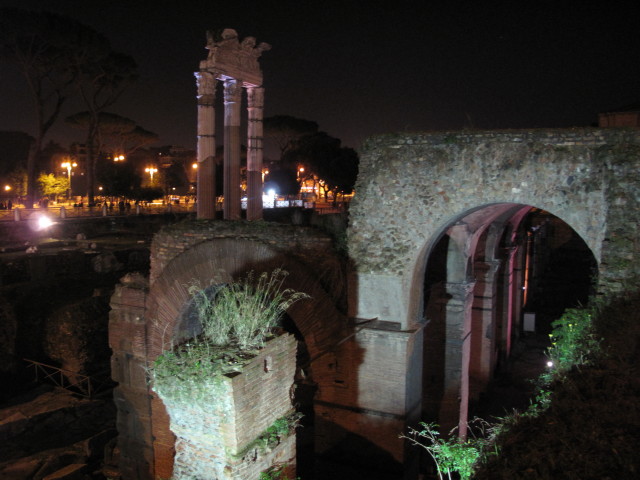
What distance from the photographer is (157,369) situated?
4.79 meters

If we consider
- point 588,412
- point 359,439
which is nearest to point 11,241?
point 359,439

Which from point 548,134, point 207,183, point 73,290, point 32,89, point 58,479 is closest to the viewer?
point 548,134

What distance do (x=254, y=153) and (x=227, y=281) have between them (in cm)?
536

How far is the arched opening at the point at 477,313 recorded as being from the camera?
9.88m

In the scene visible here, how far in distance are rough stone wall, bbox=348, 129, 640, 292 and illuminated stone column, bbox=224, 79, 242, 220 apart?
517 cm

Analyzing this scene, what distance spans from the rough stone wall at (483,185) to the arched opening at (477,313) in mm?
488

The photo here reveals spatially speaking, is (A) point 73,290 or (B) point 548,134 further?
(A) point 73,290

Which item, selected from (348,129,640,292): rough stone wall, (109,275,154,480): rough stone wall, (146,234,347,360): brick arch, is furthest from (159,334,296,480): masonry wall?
(109,275,154,480): rough stone wall

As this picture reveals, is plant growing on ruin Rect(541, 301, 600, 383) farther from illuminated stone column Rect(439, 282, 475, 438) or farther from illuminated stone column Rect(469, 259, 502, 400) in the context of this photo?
illuminated stone column Rect(469, 259, 502, 400)

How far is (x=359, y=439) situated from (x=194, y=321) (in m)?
3.43

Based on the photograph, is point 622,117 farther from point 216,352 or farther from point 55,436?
point 55,436

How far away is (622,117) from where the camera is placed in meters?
19.6

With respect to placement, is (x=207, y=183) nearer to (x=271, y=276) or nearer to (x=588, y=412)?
(x=271, y=276)

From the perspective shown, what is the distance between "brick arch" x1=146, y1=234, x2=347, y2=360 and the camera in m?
7.63
